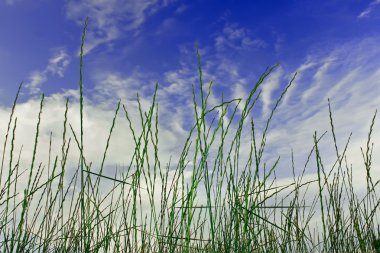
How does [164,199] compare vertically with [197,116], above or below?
below

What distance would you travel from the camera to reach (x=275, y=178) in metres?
3.05

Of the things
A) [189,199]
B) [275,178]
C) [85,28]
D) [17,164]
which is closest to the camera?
[85,28]

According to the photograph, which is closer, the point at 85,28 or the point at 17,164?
the point at 85,28

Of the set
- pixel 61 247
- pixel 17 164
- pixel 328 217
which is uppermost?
pixel 17 164

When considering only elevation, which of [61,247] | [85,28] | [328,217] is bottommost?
[61,247]

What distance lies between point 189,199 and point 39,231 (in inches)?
46.6

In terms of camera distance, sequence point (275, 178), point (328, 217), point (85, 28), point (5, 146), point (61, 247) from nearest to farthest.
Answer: point (85, 28), point (5, 146), point (61, 247), point (328, 217), point (275, 178)

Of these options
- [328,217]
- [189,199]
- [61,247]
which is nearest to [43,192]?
[61,247]

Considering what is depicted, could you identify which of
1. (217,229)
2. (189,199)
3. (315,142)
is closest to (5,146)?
(189,199)

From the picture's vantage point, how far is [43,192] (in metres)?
2.23

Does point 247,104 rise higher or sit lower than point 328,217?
higher

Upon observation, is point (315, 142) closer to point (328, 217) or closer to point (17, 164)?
point (328, 217)

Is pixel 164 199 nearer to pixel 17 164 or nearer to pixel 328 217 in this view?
pixel 17 164

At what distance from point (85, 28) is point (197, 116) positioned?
22.4 inches
